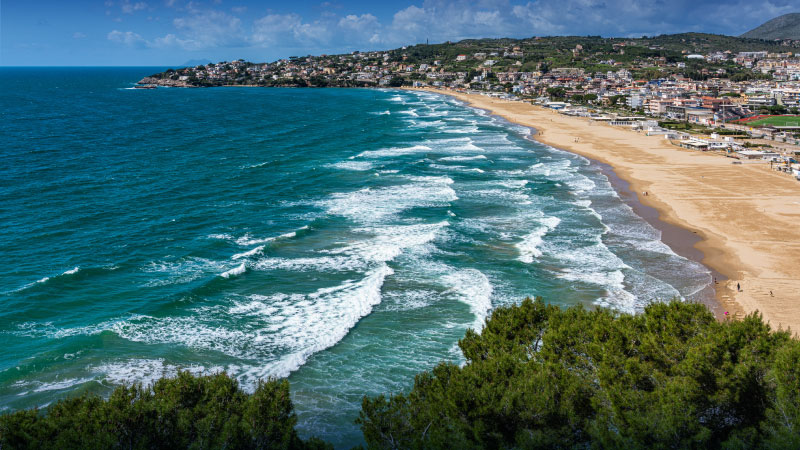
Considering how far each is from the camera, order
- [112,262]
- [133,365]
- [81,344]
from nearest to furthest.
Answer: [133,365] → [81,344] → [112,262]

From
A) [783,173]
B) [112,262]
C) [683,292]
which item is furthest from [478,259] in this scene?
[783,173]

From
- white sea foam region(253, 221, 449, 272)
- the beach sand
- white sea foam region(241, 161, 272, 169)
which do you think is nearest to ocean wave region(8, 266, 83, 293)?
white sea foam region(253, 221, 449, 272)

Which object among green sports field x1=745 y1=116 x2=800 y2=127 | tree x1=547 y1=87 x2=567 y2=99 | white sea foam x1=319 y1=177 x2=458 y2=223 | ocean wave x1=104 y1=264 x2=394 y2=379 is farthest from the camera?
tree x1=547 y1=87 x2=567 y2=99

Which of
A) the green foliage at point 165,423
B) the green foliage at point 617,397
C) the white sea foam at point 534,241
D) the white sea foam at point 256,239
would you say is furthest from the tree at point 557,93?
the green foliage at point 165,423

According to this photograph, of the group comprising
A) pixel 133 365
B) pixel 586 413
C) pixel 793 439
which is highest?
pixel 793 439

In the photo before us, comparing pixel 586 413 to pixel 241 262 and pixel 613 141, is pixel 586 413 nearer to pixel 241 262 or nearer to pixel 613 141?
pixel 241 262

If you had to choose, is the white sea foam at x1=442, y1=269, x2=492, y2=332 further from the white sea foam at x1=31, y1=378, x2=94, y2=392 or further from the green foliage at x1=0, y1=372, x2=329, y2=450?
the white sea foam at x1=31, y1=378, x2=94, y2=392
